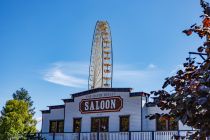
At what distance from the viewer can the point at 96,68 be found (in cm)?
3906

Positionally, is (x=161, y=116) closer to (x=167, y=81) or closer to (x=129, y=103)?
(x=167, y=81)

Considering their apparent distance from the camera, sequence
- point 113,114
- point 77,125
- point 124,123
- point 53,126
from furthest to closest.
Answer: point 53,126, point 77,125, point 113,114, point 124,123

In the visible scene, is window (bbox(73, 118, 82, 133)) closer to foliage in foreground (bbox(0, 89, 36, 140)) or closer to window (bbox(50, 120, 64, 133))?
window (bbox(50, 120, 64, 133))

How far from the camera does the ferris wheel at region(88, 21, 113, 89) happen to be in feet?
123

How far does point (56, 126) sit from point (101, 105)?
542cm

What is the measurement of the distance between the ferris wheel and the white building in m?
8.08

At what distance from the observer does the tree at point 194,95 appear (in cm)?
339

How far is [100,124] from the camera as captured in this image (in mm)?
25859

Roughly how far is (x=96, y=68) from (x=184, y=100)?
35558 mm

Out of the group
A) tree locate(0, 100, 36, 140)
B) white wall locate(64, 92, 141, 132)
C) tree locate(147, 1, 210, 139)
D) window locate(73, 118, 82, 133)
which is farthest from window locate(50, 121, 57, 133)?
tree locate(147, 1, 210, 139)

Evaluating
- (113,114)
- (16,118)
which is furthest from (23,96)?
(113,114)

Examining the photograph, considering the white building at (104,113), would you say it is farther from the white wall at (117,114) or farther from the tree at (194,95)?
the tree at (194,95)

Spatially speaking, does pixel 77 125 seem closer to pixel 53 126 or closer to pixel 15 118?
pixel 53 126

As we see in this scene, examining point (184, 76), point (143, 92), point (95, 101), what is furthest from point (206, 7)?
point (95, 101)
